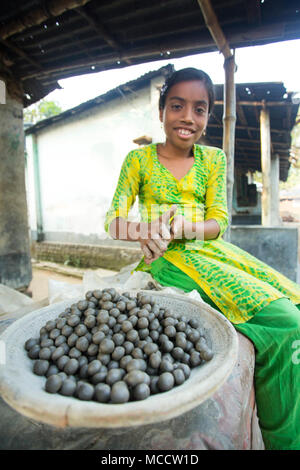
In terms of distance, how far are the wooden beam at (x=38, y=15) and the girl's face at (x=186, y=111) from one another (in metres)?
1.11

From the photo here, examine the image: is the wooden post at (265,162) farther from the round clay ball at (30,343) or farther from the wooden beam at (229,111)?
the round clay ball at (30,343)

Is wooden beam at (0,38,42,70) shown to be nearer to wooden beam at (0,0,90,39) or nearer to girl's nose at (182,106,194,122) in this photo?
wooden beam at (0,0,90,39)

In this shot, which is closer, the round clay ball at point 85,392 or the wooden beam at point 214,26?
the round clay ball at point 85,392

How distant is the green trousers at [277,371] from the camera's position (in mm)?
1185

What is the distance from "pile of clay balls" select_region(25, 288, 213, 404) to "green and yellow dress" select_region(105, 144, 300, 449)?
35cm

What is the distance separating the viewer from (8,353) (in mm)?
958

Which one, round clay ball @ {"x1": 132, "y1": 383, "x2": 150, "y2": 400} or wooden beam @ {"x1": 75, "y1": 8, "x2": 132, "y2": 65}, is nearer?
round clay ball @ {"x1": 132, "y1": 383, "x2": 150, "y2": 400}

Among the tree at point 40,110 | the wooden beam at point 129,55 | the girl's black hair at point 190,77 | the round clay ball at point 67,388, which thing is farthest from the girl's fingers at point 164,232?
the tree at point 40,110

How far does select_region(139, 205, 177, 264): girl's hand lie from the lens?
1.51 metres

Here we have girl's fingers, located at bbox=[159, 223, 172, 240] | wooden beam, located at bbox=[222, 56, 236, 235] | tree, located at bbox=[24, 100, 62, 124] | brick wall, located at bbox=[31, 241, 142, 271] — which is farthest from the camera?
tree, located at bbox=[24, 100, 62, 124]

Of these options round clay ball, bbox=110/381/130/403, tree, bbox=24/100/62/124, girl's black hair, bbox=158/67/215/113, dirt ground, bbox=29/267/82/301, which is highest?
tree, bbox=24/100/62/124

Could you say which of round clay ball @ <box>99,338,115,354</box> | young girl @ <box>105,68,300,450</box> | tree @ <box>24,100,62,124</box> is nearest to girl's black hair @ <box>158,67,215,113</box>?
young girl @ <box>105,68,300,450</box>

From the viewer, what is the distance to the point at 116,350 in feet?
3.26

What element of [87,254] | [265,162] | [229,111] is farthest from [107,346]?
[87,254]
